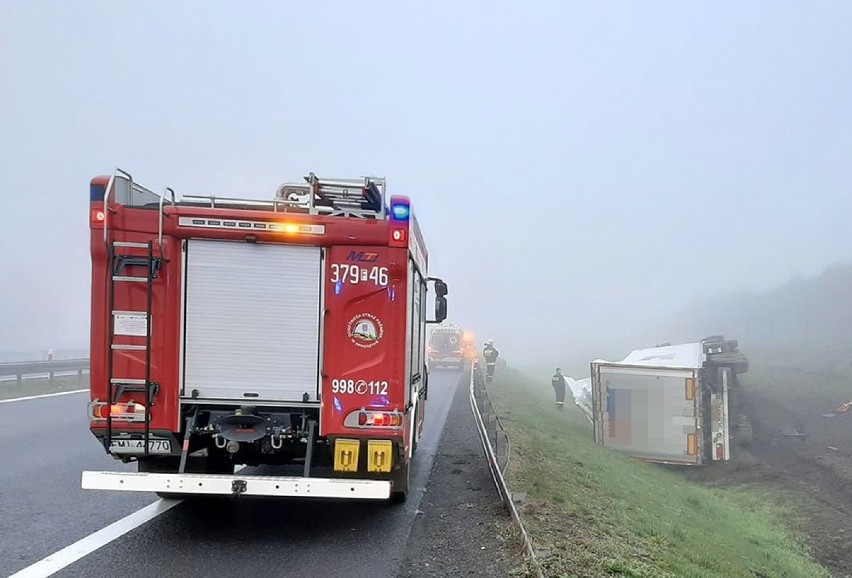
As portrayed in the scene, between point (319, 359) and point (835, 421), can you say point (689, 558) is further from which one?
point (835, 421)

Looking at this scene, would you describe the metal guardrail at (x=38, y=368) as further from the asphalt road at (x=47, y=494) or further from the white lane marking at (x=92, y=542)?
the white lane marking at (x=92, y=542)

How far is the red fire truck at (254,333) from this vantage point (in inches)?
229

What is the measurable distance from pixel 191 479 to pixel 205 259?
6.03 feet

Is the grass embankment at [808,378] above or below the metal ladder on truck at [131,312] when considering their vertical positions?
below

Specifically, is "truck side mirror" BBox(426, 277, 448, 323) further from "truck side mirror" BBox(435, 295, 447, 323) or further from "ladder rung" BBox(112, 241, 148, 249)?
"ladder rung" BBox(112, 241, 148, 249)

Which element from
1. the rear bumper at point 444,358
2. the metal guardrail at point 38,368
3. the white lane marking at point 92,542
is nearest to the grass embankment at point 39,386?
the metal guardrail at point 38,368

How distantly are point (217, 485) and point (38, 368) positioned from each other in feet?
60.2

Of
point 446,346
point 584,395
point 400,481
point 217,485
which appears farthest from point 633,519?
point 446,346

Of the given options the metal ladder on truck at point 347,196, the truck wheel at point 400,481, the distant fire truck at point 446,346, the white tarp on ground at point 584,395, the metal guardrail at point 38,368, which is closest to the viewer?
the metal ladder on truck at point 347,196

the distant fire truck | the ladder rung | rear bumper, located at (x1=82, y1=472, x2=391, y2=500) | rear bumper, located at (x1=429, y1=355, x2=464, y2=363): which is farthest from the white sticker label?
rear bumper, located at (x1=429, y1=355, x2=464, y2=363)

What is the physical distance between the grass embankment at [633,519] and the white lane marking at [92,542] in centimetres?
361

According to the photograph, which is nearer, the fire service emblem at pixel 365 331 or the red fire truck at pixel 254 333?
the red fire truck at pixel 254 333

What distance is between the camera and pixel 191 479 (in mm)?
5539

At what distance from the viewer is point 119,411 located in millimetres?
5816
